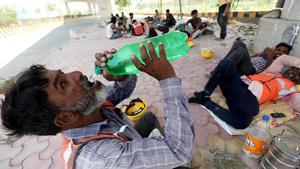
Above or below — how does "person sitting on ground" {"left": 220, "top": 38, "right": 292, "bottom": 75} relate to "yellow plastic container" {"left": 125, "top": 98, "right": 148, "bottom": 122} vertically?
above

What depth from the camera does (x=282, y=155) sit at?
4.56 ft

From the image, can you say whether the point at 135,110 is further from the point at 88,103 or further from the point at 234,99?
the point at 88,103

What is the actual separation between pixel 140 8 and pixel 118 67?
29421 mm

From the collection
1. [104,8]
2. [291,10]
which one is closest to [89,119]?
[291,10]

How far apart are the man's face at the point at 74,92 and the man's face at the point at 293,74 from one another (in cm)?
265

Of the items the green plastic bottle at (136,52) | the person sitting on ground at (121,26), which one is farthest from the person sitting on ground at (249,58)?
the person sitting on ground at (121,26)

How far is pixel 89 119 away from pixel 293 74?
9.11 ft

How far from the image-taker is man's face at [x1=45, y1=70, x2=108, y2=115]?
0.92m

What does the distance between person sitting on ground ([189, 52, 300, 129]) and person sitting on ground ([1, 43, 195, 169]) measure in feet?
4.24

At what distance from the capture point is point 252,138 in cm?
163

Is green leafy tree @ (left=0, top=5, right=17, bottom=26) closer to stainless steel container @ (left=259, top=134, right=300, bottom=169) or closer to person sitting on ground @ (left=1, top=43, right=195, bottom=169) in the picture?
person sitting on ground @ (left=1, top=43, right=195, bottom=169)

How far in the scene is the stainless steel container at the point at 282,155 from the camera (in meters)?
1.37

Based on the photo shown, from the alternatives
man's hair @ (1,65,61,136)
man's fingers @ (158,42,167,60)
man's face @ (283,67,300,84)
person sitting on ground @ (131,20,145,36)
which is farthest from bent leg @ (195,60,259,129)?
person sitting on ground @ (131,20,145,36)

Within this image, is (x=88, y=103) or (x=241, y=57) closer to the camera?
(x=88, y=103)
